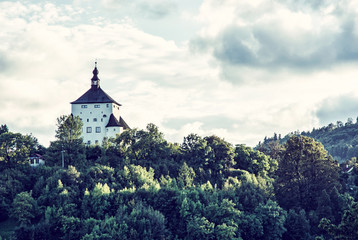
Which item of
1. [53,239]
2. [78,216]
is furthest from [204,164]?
[53,239]

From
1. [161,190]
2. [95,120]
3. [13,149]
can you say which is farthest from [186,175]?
[13,149]

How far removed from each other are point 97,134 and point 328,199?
47936 mm

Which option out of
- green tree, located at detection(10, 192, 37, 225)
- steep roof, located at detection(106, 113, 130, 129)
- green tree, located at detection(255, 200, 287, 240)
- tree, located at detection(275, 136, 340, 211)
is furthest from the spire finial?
green tree, located at detection(255, 200, 287, 240)

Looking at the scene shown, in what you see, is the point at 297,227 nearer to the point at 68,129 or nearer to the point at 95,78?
the point at 68,129

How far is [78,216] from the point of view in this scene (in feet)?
213

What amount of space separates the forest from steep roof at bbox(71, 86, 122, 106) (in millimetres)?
11898

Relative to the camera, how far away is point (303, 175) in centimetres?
7694

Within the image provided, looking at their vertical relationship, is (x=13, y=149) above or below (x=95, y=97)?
below

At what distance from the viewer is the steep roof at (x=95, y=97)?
96125mm

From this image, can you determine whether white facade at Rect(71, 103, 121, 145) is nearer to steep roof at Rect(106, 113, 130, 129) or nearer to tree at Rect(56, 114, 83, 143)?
steep roof at Rect(106, 113, 130, 129)

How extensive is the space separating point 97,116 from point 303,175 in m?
44.2

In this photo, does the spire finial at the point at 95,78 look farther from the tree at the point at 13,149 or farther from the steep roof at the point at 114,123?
the tree at the point at 13,149

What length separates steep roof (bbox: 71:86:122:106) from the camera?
315 feet

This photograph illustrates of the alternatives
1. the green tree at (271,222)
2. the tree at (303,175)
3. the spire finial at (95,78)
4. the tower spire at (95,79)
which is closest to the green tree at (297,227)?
the green tree at (271,222)
